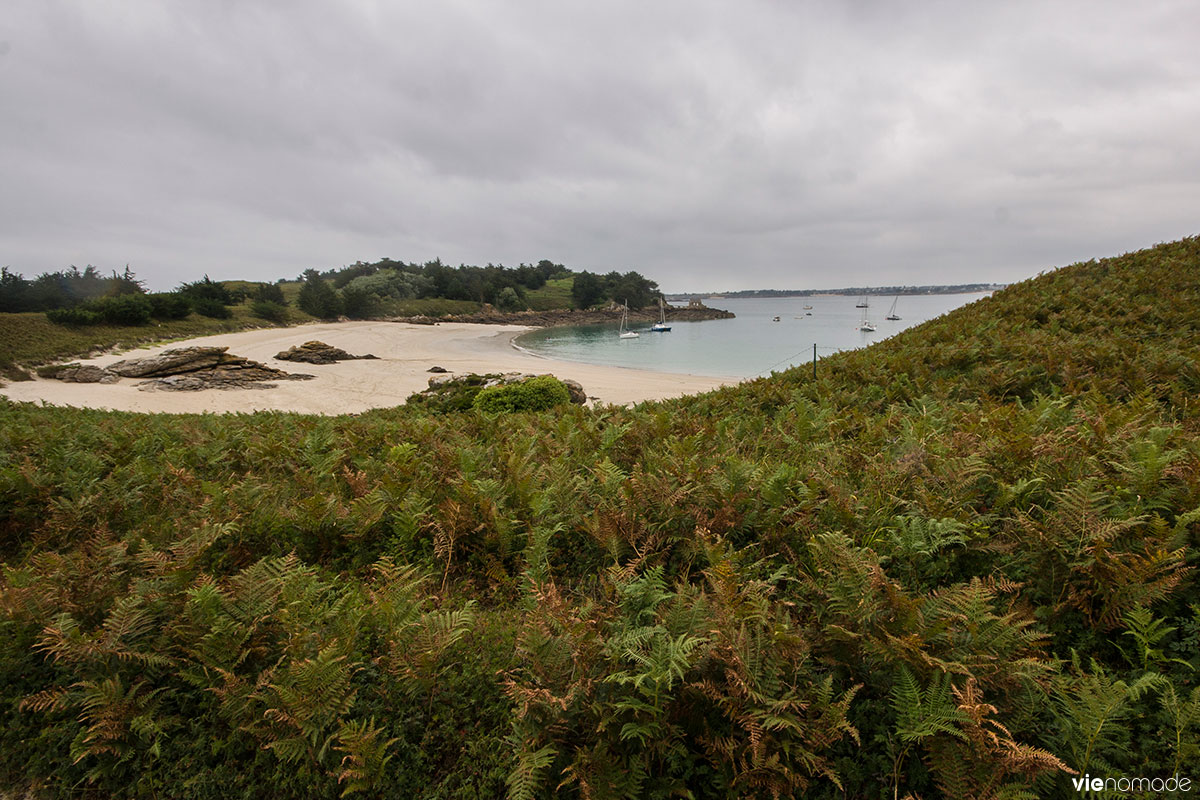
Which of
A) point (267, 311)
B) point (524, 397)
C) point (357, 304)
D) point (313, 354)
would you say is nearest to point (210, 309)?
point (267, 311)

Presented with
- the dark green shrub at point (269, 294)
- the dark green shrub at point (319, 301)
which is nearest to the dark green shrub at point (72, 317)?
the dark green shrub at point (319, 301)

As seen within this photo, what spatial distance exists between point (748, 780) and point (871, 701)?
0.65 meters

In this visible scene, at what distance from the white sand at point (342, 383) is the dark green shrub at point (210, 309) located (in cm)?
581

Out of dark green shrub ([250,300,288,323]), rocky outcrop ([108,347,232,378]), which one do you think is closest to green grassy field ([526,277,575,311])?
dark green shrub ([250,300,288,323])

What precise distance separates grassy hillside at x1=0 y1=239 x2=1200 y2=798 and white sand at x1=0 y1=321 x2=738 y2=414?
6.34m

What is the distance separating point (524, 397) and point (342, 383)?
54.0 feet

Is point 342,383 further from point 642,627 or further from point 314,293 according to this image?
point 314,293

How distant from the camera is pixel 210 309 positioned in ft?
177

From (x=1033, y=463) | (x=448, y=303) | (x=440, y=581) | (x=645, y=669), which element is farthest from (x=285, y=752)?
(x=448, y=303)

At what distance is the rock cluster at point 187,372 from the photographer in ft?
80.8

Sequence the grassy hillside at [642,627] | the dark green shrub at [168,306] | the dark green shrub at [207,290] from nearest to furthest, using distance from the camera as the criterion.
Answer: the grassy hillside at [642,627], the dark green shrub at [168,306], the dark green shrub at [207,290]

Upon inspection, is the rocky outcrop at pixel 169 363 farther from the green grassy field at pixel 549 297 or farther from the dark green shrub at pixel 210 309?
the green grassy field at pixel 549 297

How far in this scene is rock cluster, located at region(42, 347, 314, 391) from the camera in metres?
24.6

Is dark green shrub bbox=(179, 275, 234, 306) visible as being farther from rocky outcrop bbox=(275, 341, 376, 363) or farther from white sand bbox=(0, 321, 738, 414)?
rocky outcrop bbox=(275, 341, 376, 363)
